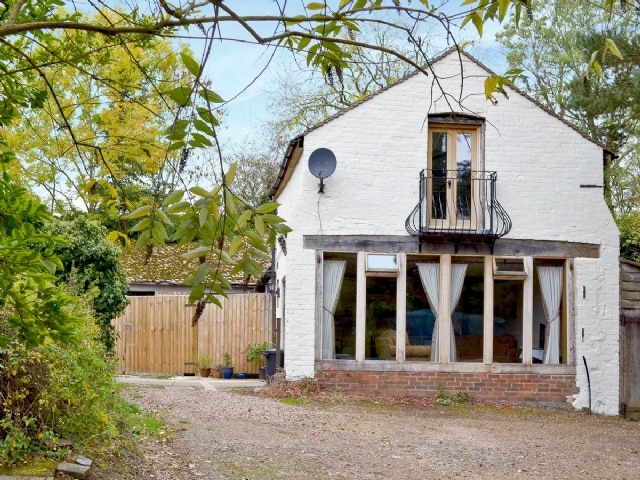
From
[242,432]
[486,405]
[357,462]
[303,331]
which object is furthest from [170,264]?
[357,462]

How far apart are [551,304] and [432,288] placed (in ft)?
7.36

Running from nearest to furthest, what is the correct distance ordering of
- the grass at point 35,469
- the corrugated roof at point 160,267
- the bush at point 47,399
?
the grass at point 35,469 → the bush at point 47,399 → the corrugated roof at point 160,267

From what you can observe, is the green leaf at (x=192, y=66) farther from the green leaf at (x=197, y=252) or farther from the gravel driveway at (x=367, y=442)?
the gravel driveway at (x=367, y=442)

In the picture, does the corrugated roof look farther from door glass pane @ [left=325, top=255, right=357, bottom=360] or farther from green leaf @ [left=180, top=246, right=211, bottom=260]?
green leaf @ [left=180, top=246, right=211, bottom=260]

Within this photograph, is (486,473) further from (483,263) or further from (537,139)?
(537,139)

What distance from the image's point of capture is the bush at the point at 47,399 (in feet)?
20.5

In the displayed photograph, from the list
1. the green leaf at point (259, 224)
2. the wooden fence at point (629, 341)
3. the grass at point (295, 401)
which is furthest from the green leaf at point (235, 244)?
the wooden fence at point (629, 341)

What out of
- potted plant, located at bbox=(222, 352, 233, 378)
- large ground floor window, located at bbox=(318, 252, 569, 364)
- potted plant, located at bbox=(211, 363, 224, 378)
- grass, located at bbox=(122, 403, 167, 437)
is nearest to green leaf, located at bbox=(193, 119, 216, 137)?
grass, located at bbox=(122, 403, 167, 437)

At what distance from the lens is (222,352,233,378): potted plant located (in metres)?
20.4

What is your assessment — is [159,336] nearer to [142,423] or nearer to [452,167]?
[452,167]

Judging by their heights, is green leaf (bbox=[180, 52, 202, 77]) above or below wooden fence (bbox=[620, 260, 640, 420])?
above

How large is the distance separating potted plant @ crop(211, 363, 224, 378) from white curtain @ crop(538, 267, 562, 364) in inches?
322

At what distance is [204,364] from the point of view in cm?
2075

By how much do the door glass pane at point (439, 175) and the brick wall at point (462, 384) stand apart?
2.88m
